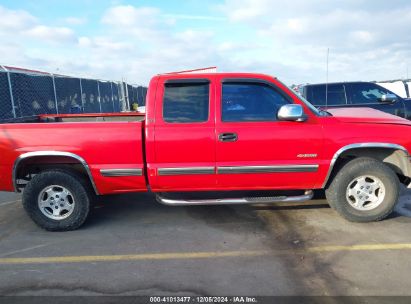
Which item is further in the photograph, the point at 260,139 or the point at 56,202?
the point at 56,202

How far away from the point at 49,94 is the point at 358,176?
34.3 feet

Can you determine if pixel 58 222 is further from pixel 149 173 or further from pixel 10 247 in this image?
pixel 149 173

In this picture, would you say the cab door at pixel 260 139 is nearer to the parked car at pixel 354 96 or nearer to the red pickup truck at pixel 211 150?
the red pickup truck at pixel 211 150

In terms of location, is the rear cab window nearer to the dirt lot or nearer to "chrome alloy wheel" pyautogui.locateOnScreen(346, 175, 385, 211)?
the dirt lot

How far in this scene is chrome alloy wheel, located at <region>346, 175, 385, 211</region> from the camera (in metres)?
4.39

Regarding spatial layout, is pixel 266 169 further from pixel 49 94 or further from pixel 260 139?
pixel 49 94

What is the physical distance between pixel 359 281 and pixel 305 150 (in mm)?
1639

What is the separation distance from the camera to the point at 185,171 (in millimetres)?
4277

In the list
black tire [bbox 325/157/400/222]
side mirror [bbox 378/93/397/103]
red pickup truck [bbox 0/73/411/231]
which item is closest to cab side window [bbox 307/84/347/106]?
side mirror [bbox 378/93/397/103]

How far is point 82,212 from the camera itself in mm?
4422

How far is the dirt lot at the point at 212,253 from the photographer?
10.3ft

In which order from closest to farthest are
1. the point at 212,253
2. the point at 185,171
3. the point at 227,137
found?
the point at 212,253, the point at 227,137, the point at 185,171

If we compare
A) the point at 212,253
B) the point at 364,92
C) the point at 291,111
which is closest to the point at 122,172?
the point at 212,253

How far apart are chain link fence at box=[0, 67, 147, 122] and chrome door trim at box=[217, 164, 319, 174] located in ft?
10.3
